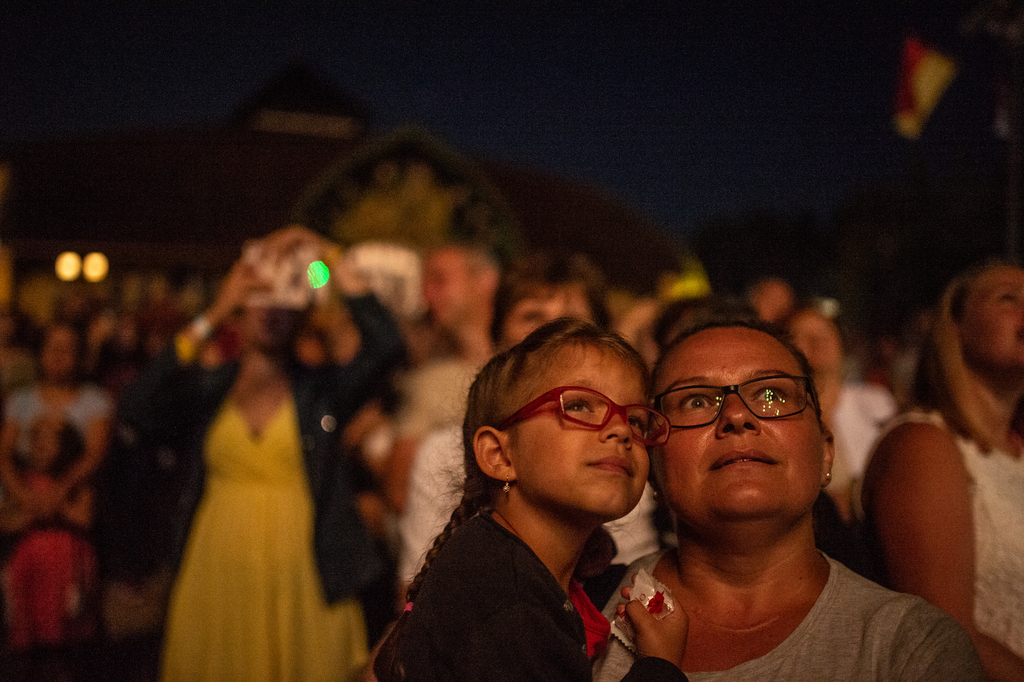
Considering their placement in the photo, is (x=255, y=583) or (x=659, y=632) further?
(x=255, y=583)

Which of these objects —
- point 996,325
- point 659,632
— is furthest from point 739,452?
point 996,325

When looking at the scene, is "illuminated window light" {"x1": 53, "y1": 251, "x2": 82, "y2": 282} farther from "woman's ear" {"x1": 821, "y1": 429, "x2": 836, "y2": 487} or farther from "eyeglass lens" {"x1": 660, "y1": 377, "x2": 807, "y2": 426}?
"woman's ear" {"x1": 821, "y1": 429, "x2": 836, "y2": 487}

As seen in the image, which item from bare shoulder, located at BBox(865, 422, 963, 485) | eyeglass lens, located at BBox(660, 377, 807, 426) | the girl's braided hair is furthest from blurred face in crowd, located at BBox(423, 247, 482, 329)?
eyeglass lens, located at BBox(660, 377, 807, 426)

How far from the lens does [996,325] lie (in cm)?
235

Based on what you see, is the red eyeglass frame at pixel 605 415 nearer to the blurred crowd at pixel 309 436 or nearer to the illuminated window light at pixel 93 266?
the blurred crowd at pixel 309 436

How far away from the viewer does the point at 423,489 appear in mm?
2676

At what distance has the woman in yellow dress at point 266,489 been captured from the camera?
3.36m

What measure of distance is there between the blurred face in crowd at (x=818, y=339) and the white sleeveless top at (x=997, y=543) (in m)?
1.89

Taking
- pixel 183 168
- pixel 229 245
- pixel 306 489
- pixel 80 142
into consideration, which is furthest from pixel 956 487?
pixel 80 142

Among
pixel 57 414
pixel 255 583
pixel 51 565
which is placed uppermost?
pixel 57 414

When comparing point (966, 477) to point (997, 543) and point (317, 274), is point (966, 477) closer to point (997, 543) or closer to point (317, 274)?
point (997, 543)

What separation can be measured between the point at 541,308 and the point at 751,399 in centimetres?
116

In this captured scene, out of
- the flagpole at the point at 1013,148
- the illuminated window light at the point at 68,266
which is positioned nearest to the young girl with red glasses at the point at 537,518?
the flagpole at the point at 1013,148

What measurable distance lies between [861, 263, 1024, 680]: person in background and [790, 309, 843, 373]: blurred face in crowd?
162 cm
